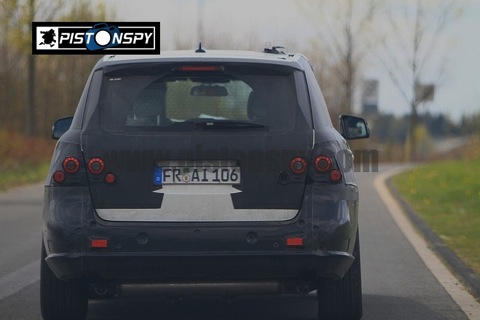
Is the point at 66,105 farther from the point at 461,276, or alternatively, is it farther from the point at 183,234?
the point at 183,234

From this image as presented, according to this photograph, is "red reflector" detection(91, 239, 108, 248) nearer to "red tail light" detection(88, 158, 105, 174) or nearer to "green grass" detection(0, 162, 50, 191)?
"red tail light" detection(88, 158, 105, 174)

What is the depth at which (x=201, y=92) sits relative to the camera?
7332 millimetres

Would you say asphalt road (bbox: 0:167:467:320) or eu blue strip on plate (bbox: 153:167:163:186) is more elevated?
eu blue strip on plate (bbox: 153:167:163:186)

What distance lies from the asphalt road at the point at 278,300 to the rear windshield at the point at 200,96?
1648 mm

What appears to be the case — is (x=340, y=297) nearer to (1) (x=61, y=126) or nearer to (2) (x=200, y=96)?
(2) (x=200, y=96)

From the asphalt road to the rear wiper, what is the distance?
66.7 inches

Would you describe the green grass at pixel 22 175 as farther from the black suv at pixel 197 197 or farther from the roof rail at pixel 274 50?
the black suv at pixel 197 197

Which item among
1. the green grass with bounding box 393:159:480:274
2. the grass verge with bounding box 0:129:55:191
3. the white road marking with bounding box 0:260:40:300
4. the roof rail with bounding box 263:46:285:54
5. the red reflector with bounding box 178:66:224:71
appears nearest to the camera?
the red reflector with bounding box 178:66:224:71

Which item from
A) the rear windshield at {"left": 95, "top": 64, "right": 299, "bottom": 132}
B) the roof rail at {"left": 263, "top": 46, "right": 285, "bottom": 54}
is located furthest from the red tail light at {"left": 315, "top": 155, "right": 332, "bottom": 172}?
the roof rail at {"left": 263, "top": 46, "right": 285, "bottom": 54}

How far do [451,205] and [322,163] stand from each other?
46.1 feet

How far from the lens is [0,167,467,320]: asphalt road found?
827 cm

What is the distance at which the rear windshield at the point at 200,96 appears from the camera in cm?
700

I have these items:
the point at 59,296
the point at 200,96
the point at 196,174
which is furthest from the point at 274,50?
the point at 59,296

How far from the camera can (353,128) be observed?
866 cm
